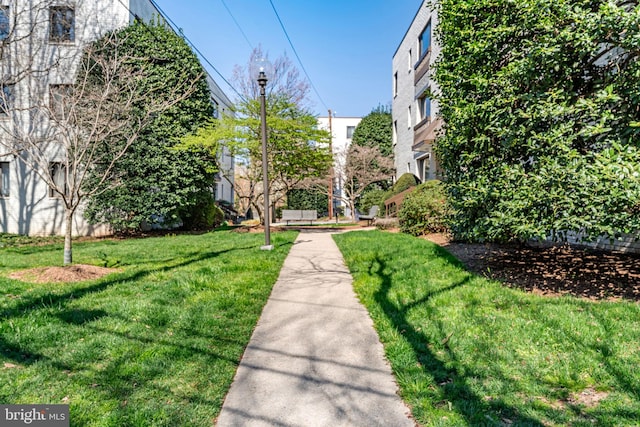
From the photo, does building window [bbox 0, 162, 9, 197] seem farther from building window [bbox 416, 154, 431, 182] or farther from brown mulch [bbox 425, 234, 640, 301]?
building window [bbox 416, 154, 431, 182]

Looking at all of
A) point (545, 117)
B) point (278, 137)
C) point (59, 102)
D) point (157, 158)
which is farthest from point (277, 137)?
point (545, 117)

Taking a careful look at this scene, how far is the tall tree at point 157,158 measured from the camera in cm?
1273

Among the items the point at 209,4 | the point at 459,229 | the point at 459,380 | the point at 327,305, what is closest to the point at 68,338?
the point at 327,305

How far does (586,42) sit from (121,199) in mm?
12610

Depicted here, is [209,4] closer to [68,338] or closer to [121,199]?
[121,199]

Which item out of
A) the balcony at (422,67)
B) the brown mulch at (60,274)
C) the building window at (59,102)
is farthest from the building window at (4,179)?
the balcony at (422,67)

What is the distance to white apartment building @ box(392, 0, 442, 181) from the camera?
15758mm

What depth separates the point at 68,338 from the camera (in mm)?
3580

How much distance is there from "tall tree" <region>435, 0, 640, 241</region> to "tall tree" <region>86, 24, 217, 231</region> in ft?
32.3

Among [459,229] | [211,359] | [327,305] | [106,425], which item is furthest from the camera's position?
[459,229]

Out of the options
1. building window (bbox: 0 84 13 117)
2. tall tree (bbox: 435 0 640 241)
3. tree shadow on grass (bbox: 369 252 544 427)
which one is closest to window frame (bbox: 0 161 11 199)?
building window (bbox: 0 84 13 117)

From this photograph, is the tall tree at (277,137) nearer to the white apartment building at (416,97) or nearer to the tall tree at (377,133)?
the white apartment building at (416,97)

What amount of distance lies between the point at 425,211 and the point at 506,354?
8.06 m

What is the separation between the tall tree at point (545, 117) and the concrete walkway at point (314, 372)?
91.9 inches
